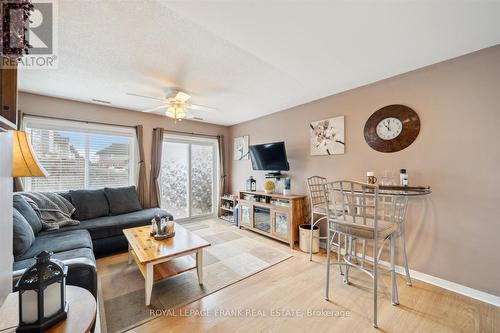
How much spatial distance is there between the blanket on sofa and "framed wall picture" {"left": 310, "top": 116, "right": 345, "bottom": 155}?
3.81m

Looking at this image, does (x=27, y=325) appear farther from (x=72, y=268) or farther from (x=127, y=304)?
(x=127, y=304)

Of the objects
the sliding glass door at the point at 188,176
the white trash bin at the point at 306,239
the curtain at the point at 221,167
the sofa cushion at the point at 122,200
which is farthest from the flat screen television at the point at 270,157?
the sofa cushion at the point at 122,200

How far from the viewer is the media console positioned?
3148 millimetres

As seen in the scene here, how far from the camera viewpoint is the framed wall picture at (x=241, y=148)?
4.77m

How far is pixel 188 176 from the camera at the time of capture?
4.71 metres

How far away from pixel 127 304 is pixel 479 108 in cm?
390

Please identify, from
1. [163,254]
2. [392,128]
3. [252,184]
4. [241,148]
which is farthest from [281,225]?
[241,148]

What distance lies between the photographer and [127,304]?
1.80 metres

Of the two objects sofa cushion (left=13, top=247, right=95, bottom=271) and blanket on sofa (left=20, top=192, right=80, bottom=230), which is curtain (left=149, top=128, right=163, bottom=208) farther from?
sofa cushion (left=13, top=247, right=95, bottom=271)

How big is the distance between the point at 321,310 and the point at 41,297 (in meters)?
1.95

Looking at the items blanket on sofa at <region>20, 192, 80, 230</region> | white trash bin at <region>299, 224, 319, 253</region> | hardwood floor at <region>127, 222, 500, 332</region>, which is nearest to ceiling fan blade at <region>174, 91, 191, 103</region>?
blanket on sofa at <region>20, 192, 80, 230</region>

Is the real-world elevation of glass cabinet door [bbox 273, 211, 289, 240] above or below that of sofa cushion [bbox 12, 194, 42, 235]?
below

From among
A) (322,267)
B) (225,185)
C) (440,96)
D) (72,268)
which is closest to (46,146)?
(72,268)

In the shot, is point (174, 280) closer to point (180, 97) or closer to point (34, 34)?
point (180, 97)
